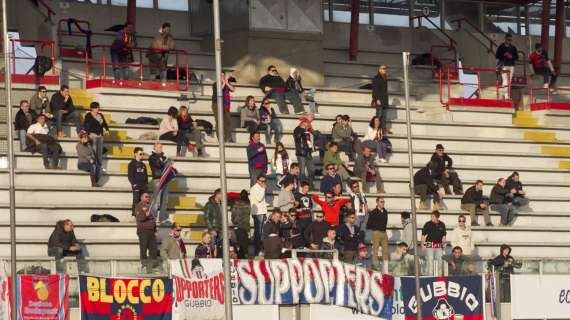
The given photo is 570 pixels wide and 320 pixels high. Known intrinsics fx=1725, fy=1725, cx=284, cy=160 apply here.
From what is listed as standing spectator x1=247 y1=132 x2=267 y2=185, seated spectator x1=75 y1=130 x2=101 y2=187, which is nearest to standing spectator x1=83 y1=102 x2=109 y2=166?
seated spectator x1=75 y1=130 x2=101 y2=187

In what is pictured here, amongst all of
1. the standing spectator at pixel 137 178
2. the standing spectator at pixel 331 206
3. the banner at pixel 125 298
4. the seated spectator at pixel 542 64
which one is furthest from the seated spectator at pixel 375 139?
the banner at pixel 125 298

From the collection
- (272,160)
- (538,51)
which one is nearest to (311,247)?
(272,160)

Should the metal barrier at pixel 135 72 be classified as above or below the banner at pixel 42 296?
above

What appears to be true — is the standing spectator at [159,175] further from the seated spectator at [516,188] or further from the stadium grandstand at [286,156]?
the seated spectator at [516,188]

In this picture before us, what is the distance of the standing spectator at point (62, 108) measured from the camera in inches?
1373

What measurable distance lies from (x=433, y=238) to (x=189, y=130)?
580 cm

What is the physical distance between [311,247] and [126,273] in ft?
13.9

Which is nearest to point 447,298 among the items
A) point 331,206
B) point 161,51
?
point 331,206

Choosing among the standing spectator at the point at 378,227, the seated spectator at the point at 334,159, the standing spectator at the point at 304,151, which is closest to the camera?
the standing spectator at the point at 378,227

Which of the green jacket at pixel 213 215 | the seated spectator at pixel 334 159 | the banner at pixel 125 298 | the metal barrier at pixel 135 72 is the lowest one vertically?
the banner at pixel 125 298

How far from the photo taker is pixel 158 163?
34.0 metres

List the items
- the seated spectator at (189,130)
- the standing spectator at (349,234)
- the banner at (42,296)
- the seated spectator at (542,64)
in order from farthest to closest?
the seated spectator at (542,64)
the seated spectator at (189,130)
the standing spectator at (349,234)
the banner at (42,296)

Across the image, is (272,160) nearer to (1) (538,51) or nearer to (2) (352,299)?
(2) (352,299)

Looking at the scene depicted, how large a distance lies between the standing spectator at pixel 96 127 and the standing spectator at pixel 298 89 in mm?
6047
